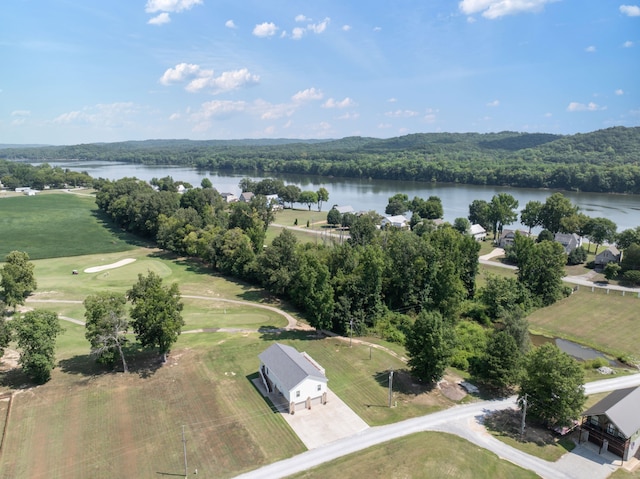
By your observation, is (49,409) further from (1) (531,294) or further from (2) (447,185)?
(2) (447,185)

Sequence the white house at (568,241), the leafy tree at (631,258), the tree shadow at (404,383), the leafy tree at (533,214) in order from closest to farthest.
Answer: the tree shadow at (404,383) < the leafy tree at (631,258) < the white house at (568,241) < the leafy tree at (533,214)

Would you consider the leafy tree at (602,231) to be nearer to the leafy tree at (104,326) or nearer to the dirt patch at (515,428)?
the dirt patch at (515,428)

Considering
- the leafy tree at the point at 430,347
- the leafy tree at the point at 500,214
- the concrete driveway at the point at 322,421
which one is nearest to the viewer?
the concrete driveway at the point at 322,421

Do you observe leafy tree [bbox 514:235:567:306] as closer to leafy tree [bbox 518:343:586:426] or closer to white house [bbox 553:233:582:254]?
white house [bbox 553:233:582:254]

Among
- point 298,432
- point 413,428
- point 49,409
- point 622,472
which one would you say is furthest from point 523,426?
point 49,409

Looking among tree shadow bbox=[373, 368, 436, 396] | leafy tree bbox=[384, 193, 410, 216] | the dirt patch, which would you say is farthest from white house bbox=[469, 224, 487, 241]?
the dirt patch

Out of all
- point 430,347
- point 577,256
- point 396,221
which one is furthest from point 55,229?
point 577,256

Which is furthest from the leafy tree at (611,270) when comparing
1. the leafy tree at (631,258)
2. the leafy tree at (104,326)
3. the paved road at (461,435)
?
the leafy tree at (104,326)
